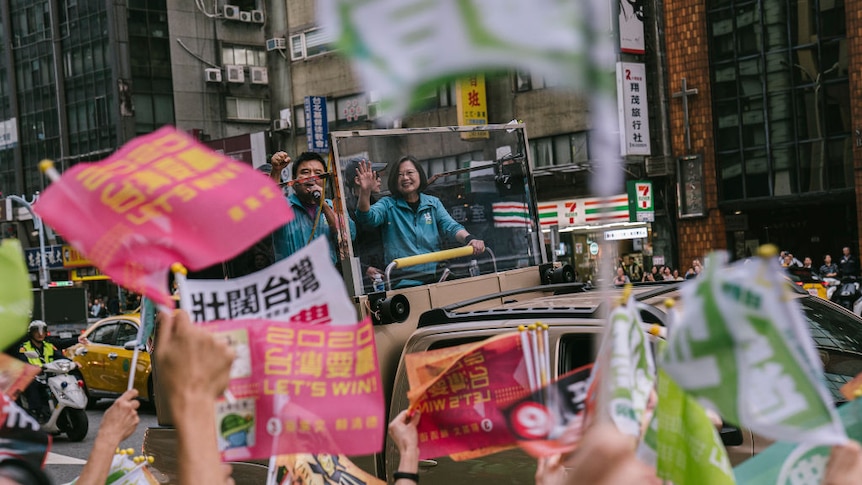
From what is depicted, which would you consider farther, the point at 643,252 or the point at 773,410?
the point at 643,252

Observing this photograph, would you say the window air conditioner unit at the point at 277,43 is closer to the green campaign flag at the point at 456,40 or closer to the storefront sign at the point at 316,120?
the storefront sign at the point at 316,120

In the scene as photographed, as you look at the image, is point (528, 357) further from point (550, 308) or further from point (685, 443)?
point (550, 308)

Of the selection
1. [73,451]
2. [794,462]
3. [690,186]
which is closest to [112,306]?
[690,186]

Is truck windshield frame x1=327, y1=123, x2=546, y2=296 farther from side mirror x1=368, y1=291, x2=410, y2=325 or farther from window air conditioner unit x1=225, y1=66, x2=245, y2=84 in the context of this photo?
window air conditioner unit x1=225, y1=66, x2=245, y2=84

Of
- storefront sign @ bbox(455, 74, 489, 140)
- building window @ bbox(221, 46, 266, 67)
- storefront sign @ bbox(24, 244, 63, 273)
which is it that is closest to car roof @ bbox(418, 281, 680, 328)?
storefront sign @ bbox(455, 74, 489, 140)

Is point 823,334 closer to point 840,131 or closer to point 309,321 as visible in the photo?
point 309,321

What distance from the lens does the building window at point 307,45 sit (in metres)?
33.4

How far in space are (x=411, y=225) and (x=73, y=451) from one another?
249 inches

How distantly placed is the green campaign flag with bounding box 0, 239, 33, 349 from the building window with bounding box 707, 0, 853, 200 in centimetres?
2408

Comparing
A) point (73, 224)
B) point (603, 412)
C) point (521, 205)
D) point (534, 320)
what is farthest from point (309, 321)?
point (521, 205)

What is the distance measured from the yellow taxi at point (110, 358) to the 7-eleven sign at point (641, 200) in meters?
14.4

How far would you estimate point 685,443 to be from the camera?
2.00 meters

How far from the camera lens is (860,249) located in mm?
22797

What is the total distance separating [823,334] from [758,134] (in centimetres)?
2154
